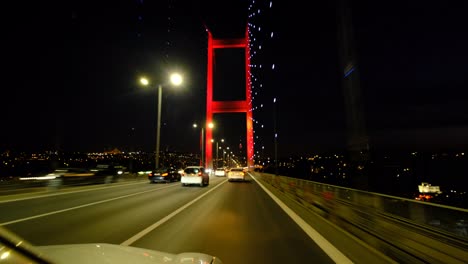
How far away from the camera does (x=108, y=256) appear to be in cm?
270

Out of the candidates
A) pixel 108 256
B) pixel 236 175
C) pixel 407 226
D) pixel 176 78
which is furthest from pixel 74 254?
pixel 236 175

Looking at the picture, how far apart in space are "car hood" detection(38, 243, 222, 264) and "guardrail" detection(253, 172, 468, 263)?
→ 2793 millimetres

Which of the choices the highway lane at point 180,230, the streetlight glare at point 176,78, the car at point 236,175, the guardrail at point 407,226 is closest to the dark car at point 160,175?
the car at point 236,175

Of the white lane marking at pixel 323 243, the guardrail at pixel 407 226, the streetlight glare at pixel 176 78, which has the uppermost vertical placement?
the streetlight glare at pixel 176 78

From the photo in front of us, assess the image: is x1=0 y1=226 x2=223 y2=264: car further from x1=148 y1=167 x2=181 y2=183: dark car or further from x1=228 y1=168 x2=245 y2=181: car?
x1=228 y1=168 x2=245 y2=181: car

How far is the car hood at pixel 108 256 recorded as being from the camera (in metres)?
2.53

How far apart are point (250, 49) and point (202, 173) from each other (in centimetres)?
4820

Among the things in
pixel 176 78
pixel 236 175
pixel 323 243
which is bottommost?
pixel 323 243

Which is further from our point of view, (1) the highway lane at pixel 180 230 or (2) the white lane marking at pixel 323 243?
(1) the highway lane at pixel 180 230

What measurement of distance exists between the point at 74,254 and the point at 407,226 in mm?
4408

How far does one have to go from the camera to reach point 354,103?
1116 centimetres

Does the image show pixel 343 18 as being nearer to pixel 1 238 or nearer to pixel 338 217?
pixel 338 217

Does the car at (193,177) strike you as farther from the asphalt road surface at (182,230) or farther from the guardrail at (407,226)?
the guardrail at (407,226)

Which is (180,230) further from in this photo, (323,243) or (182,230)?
(323,243)
